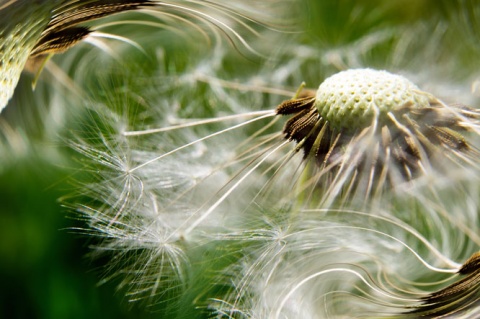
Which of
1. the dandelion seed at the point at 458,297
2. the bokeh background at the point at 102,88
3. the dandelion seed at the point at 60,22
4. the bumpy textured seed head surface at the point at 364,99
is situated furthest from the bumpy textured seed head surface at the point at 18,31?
the dandelion seed at the point at 458,297

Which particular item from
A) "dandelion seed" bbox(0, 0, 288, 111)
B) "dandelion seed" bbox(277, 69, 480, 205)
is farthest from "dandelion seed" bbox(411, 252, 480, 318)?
"dandelion seed" bbox(0, 0, 288, 111)

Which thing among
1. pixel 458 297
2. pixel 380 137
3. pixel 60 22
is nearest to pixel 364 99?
pixel 380 137

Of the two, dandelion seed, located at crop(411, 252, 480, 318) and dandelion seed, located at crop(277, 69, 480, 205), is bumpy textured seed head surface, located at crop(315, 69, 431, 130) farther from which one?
dandelion seed, located at crop(411, 252, 480, 318)

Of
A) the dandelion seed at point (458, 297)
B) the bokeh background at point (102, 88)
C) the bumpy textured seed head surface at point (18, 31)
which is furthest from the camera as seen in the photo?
the bokeh background at point (102, 88)

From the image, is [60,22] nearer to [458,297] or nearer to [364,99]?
[364,99]

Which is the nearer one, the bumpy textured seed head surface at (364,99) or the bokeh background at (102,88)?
the bumpy textured seed head surface at (364,99)

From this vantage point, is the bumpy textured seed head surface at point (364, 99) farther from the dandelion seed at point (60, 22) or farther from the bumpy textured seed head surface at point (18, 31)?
the bumpy textured seed head surface at point (18, 31)
